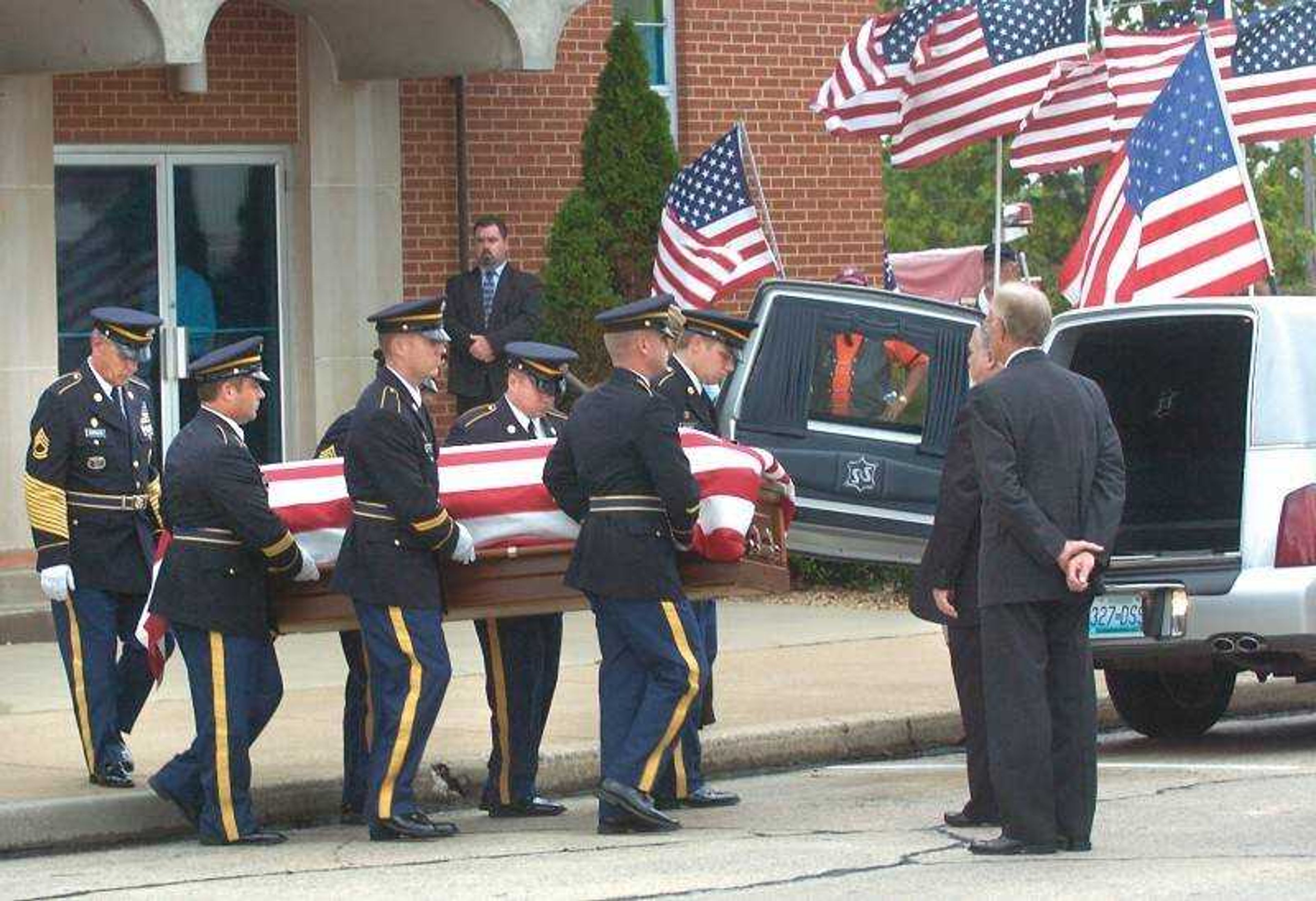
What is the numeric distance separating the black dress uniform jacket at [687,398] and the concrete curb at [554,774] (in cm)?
147

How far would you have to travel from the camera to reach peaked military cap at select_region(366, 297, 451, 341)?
10211 mm

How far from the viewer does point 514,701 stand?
10938mm

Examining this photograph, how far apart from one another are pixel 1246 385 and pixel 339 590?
15.1ft

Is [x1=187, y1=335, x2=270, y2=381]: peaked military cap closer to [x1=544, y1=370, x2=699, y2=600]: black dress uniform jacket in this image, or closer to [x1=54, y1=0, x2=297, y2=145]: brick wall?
[x1=544, y1=370, x2=699, y2=600]: black dress uniform jacket

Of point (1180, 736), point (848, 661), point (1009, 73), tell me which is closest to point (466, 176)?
point (1009, 73)

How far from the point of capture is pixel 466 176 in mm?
19094

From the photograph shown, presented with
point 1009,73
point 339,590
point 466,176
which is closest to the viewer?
point 339,590

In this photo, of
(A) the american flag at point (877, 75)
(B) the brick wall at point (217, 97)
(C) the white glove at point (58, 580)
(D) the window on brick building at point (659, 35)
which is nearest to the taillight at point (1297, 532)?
(C) the white glove at point (58, 580)

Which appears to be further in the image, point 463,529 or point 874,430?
point 874,430

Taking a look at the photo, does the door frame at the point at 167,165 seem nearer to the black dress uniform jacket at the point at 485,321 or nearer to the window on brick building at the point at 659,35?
the black dress uniform jacket at the point at 485,321

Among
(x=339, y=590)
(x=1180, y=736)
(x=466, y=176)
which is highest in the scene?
(x=466, y=176)

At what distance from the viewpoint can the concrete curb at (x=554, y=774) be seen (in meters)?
10.6

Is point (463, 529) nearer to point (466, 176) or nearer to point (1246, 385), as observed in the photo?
point (1246, 385)

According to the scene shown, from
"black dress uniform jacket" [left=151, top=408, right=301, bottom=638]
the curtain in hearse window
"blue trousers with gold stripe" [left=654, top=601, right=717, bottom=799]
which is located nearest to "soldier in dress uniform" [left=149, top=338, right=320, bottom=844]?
"black dress uniform jacket" [left=151, top=408, right=301, bottom=638]
